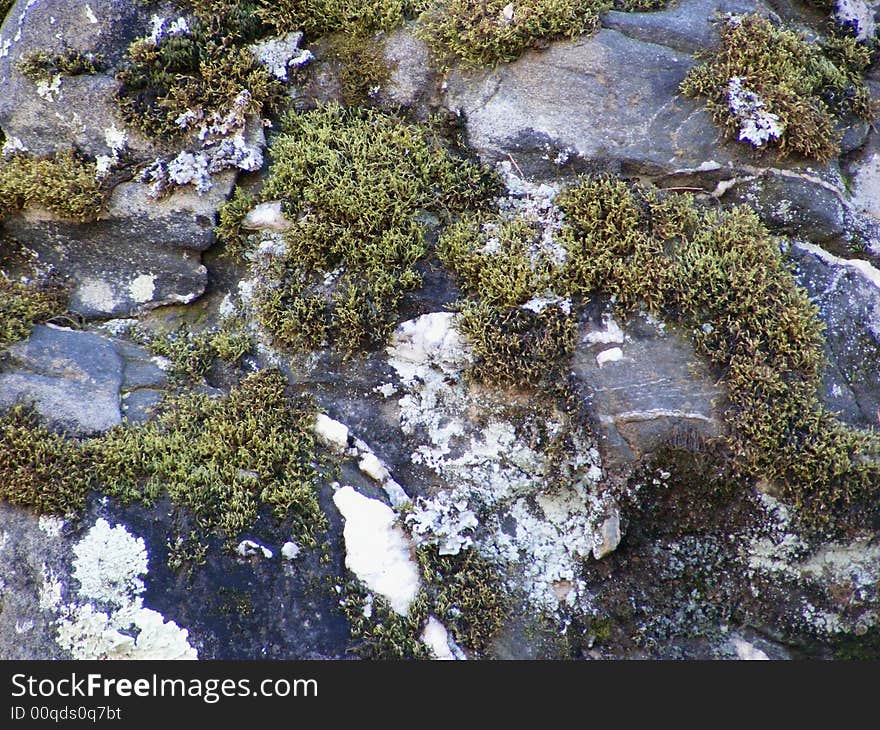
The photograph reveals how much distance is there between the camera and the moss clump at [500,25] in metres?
7.14

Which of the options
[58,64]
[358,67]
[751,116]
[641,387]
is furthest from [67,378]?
[751,116]

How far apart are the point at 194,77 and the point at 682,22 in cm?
473

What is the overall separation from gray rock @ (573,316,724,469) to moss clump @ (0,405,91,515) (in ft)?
13.6

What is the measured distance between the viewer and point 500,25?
7.21 m

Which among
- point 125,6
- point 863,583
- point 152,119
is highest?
point 125,6

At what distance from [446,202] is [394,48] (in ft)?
5.81

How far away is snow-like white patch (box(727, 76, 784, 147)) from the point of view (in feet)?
22.1

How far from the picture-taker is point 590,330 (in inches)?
254

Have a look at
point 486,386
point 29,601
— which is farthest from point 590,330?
point 29,601

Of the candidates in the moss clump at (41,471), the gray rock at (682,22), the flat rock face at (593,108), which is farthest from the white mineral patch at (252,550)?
the gray rock at (682,22)

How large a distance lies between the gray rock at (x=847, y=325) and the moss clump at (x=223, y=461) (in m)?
4.39

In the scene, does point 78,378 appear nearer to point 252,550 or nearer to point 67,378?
point 67,378

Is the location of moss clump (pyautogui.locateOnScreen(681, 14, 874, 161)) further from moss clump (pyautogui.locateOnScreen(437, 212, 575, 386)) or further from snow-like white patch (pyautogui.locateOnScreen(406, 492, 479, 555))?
snow-like white patch (pyautogui.locateOnScreen(406, 492, 479, 555))

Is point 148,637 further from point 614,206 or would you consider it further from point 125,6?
point 125,6
